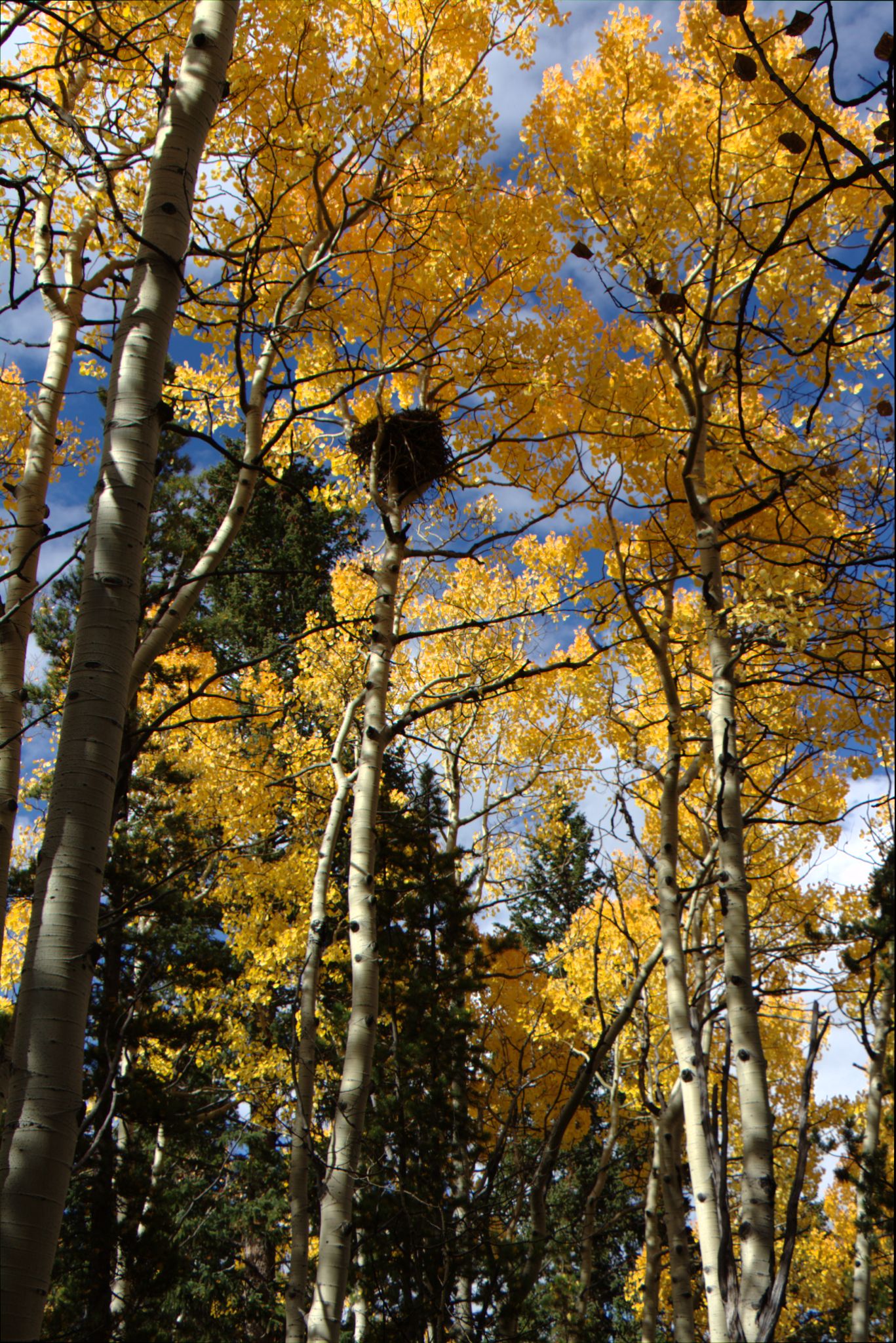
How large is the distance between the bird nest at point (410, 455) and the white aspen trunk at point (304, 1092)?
4.78 ft

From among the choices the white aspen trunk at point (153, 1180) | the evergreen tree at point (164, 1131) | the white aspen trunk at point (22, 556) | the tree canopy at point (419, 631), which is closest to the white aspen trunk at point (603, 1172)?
the tree canopy at point (419, 631)

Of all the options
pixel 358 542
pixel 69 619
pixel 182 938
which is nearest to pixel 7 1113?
pixel 182 938

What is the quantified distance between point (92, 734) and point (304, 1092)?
4911 mm

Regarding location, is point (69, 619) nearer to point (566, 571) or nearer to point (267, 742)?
point (267, 742)

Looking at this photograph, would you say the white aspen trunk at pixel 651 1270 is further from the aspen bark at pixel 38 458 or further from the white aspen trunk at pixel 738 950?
the aspen bark at pixel 38 458

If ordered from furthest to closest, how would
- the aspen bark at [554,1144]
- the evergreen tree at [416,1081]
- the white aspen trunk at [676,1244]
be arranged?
1. the white aspen trunk at [676,1244]
2. the evergreen tree at [416,1081]
3. the aspen bark at [554,1144]

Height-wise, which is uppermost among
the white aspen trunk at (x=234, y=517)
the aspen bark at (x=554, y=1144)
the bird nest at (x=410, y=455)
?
the bird nest at (x=410, y=455)

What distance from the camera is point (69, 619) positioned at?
1523 cm

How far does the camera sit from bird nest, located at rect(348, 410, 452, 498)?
5.61 metres

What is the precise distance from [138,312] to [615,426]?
3.95 m

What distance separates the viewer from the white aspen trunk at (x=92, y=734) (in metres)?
1.43

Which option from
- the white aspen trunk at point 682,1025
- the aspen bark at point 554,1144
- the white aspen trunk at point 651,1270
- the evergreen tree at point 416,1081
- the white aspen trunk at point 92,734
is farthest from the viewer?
the white aspen trunk at point 651,1270

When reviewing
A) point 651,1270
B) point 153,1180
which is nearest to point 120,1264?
point 153,1180

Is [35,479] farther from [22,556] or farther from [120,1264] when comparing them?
[120,1264]
